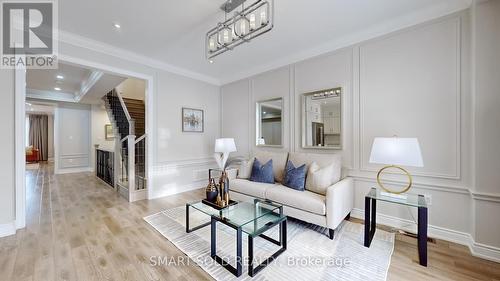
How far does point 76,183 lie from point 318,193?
20.0 ft

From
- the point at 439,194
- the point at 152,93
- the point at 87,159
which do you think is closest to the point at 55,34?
the point at 152,93

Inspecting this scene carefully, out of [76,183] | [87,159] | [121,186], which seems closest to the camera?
[121,186]

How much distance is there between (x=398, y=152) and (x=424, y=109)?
847 mm

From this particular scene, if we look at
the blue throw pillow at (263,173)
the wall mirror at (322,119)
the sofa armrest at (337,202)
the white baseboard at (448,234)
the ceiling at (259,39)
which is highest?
the ceiling at (259,39)

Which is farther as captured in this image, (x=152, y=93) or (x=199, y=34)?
(x=152, y=93)

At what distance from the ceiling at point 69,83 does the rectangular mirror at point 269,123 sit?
9.71 feet

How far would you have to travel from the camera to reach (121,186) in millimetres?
4086

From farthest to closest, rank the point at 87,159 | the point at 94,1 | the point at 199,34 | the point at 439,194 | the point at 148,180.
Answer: the point at 87,159, the point at 148,180, the point at 199,34, the point at 439,194, the point at 94,1

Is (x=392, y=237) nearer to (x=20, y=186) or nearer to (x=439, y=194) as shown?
(x=439, y=194)

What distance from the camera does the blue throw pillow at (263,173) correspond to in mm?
3200

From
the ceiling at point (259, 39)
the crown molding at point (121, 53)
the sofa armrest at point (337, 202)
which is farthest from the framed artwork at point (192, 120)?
the sofa armrest at point (337, 202)

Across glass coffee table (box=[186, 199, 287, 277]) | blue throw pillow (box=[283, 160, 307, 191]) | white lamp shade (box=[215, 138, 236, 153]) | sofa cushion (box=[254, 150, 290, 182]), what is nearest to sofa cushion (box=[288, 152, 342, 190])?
blue throw pillow (box=[283, 160, 307, 191])

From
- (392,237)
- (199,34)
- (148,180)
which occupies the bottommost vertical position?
(392,237)

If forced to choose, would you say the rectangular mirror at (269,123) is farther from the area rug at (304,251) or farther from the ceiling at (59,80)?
the ceiling at (59,80)
